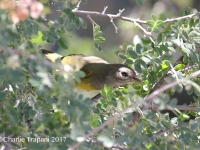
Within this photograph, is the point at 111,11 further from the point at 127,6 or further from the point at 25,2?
the point at 25,2

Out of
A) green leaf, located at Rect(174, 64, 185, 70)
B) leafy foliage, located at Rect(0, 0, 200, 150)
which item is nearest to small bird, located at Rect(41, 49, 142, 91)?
leafy foliage, located at Rect(0, 0, 200, 150)

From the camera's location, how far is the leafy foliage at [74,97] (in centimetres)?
141

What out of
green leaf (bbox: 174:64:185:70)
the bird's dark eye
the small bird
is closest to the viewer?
green leaf (bbox: 174:64:185:70)

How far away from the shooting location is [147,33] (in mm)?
2303

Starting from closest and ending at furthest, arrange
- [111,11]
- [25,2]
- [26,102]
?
1. [25,2]
2. [26,102]
3. [111,11]

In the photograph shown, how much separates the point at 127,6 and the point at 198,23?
4213 mm

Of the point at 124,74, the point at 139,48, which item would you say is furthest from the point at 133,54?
the point at 124,74

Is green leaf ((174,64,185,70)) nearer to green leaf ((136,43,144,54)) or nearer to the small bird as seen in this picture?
green leaf ((136,43,144,54))

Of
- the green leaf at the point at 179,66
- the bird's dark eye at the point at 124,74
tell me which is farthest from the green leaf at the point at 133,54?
the bird's dark eye at the point at 124,74

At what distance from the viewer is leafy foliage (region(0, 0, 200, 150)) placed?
4.64 ft

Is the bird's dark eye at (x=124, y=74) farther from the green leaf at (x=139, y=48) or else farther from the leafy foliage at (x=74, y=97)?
the green leaf at (x=139, y=48)

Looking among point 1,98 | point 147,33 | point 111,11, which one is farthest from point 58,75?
point 111,11

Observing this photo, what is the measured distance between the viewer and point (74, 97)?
56.2 inches

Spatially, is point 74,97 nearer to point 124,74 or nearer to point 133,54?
point 133,54
